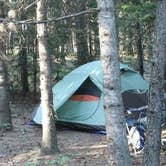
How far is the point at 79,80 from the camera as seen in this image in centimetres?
1199

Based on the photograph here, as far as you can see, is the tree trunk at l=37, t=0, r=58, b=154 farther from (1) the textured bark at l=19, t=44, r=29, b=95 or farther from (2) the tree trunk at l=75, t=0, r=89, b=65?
(1) the textured bark at l=19, t=44, r=29, b=95

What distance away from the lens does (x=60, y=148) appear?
963 centimetres

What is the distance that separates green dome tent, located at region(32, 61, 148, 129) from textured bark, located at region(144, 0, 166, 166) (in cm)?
513

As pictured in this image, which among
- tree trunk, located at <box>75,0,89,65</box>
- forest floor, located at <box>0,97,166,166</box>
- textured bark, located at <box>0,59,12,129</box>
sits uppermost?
tree trunk, located at <box>75,0,89,65</box>

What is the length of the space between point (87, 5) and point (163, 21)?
457 inches

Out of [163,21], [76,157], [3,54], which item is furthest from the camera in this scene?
[3,54]

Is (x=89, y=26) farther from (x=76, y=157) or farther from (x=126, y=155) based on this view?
(x=126, y=155)

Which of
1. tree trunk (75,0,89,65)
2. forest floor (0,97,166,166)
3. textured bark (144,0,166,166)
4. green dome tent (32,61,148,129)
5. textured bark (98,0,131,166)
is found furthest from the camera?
tree trunk (75,0,89,65)

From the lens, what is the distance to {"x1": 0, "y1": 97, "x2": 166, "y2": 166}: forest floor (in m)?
8.51

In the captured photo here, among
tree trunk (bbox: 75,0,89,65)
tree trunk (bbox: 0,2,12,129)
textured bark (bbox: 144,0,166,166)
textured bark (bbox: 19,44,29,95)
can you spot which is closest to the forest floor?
tree trunk (bbox: 0,2,12,129)

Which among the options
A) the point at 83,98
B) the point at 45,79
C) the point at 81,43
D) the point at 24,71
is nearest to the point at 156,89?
the point at 45,79

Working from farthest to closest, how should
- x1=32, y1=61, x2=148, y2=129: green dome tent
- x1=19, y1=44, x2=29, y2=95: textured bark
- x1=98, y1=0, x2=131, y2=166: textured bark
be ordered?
x1=19, y1=44, x2=29, y2=95: textured bark, x1=32, y1=61, x2=148, y2=129: green dome tent, x1=98, y1=0, x2=131, y2=166: textured bark

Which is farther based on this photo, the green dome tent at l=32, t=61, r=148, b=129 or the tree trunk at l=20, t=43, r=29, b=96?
the tree trunk at l=20, t=43, r=29, b=96

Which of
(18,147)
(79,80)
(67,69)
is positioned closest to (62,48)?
(67,69)
